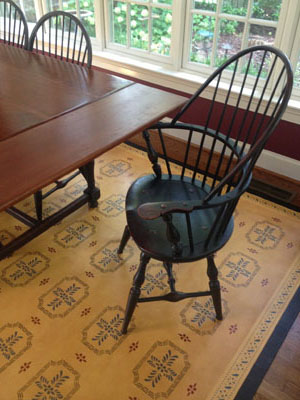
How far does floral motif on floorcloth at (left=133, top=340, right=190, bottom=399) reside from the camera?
1.42m

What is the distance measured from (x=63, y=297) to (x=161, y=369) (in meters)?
0.57

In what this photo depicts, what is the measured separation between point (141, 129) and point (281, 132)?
1186 mm

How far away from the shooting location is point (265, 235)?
2.11m

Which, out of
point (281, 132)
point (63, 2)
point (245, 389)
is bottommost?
point (245, 389)

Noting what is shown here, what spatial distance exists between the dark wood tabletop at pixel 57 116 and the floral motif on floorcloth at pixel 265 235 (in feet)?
2.99

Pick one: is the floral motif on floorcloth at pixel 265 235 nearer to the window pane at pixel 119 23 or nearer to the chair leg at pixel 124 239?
the chair leg at pixel 124 239

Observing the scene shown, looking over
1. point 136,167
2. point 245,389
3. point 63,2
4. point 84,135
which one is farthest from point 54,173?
point 63,2

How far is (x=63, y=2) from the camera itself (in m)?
2.99

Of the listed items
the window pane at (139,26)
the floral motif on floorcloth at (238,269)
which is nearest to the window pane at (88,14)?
the window pane at (139,26)

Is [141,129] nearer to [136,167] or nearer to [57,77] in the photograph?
[57,77]

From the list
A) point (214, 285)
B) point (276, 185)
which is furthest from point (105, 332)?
point (276, 185)

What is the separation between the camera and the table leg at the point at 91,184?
6.89ft

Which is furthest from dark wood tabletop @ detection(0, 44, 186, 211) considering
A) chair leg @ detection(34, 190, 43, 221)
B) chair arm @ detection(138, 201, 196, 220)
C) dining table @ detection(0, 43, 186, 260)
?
chair leg @ detection(34, 190, 43, 221)

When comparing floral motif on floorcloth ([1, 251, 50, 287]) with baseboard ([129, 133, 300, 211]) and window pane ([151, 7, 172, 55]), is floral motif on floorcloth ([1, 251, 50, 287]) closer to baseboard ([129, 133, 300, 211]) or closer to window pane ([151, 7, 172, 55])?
baseboard ([129, 133, 300, 211])
